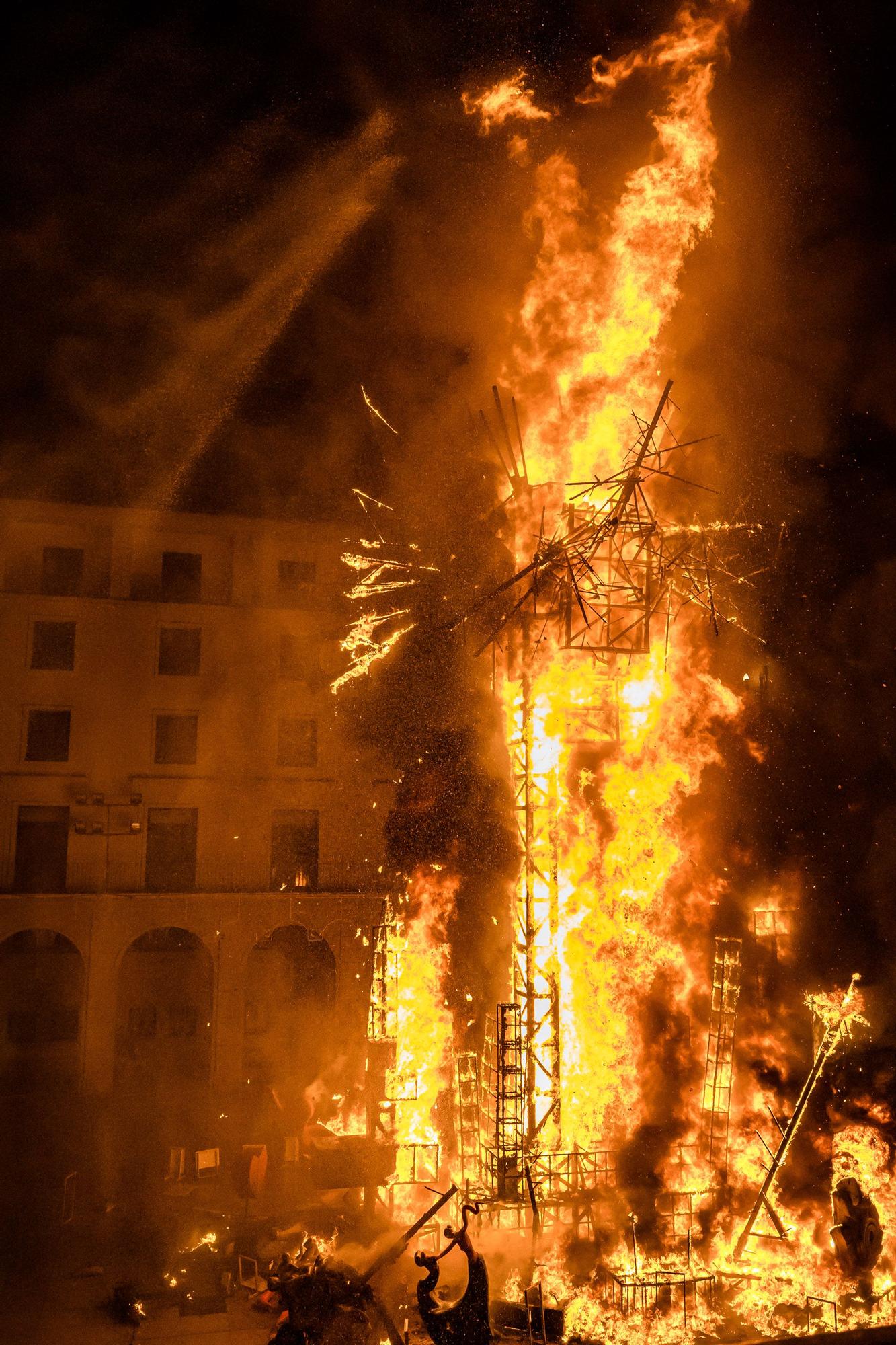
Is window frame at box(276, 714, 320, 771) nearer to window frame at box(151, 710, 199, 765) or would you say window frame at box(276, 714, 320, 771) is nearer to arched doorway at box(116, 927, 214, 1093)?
window frame at box(151, 710, 199, 765)

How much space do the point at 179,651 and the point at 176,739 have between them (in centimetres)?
231

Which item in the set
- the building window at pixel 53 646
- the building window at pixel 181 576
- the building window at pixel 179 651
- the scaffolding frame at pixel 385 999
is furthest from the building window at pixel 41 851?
the scaffolding frame at pixel 385 999

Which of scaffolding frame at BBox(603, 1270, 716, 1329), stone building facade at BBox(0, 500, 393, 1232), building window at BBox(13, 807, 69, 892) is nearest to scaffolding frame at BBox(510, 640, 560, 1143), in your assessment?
scaffolding frame at BBox(603, 1270, 716, 1329)

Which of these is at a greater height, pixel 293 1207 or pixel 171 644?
pixel 171 644

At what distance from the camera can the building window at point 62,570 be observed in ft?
Result: 75.9

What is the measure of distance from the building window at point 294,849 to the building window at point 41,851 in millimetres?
5043

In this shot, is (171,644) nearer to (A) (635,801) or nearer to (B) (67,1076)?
(B) (67,1076)

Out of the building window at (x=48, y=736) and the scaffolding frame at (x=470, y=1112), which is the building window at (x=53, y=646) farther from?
the scaffolding frame at (x=470, y=1112)

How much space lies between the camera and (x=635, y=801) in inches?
647

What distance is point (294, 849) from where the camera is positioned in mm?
23359

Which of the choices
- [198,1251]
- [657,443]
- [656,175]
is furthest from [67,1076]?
[656,175]

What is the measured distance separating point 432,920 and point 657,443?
1139 cm

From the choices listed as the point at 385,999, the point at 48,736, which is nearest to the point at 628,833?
the point at 385,999

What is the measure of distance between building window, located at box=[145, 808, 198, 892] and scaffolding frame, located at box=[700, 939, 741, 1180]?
44.0 feet
